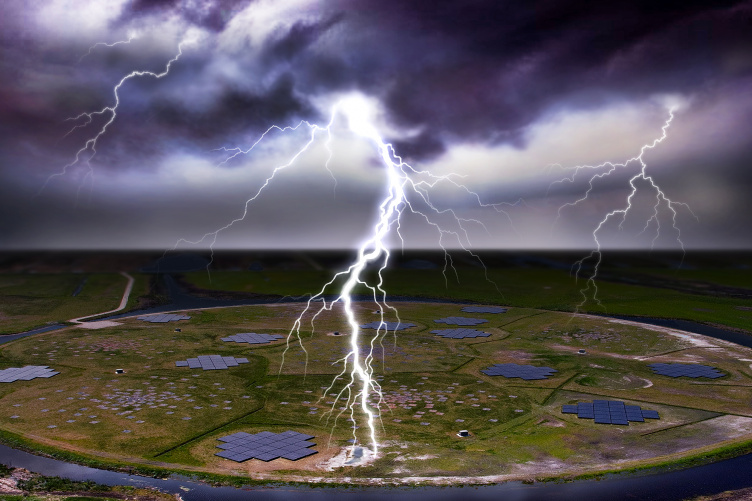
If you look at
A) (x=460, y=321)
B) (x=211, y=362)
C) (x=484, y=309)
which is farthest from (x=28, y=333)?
(x=484, y=309)

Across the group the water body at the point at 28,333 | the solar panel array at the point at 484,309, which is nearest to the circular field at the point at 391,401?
the water body at the point at 28,333

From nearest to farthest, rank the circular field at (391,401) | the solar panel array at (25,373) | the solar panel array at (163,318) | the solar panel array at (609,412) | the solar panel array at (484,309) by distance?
the circular field at (391,401), the solar panel array at (609,412), the solar panel array at (25,373), the solar panel array at (163,318), the solar panel array at (484,309)

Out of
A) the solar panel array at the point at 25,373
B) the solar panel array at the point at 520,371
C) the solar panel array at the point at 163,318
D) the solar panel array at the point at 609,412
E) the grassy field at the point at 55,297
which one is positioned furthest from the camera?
the grassy field at the point at 55,297

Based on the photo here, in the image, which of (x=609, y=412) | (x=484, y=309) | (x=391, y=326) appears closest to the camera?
(x=609, y=412)

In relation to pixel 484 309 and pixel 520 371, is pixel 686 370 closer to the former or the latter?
pixel 520 371

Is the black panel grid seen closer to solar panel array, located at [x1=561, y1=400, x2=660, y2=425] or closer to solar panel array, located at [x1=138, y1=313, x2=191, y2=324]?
solar panel array, located at [x1=138, y1=313, x2=191, y2=324]

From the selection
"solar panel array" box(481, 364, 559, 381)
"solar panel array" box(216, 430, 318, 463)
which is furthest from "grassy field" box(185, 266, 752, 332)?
"solar panel array" box(216, 430, 318, 463)

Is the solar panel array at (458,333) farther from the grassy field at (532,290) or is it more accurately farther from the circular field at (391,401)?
the grassy field at (532,290)
